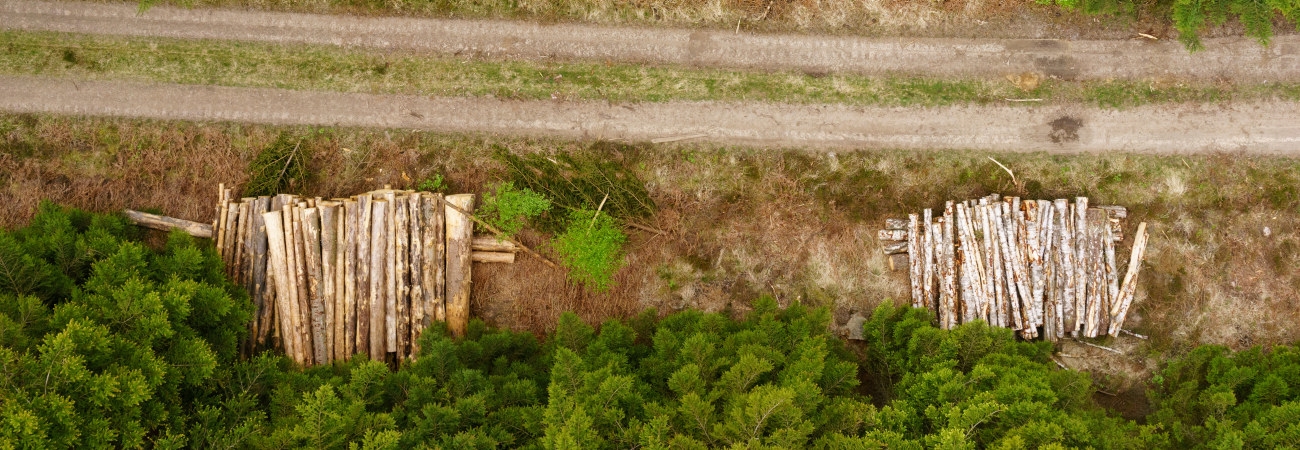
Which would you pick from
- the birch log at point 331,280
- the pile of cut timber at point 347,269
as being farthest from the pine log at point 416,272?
the birch log at point 331,280

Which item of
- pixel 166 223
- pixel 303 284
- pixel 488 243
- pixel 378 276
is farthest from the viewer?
pixel 488 243

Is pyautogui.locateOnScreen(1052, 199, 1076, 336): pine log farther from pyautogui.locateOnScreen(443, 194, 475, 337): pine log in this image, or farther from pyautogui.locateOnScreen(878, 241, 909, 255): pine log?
pyautogui.locateOnScreen(443, 194, 475, 337): pine log

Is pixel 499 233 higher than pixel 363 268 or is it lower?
higher

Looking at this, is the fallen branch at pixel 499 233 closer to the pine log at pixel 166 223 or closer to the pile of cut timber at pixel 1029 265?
the pine log at pixel 166 223

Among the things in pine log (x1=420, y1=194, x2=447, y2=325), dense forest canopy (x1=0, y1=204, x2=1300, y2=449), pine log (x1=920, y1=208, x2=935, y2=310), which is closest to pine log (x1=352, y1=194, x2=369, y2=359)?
pine log (x1=420, y1=194, x2=447, y2=325)

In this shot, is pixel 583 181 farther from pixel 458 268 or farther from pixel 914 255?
pixel 914 255

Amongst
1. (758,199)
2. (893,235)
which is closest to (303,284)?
(758,199)

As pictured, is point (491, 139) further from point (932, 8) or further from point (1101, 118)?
point (1101, 118)
